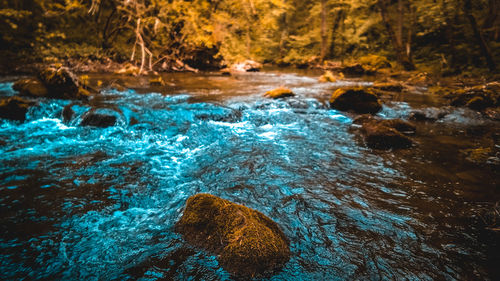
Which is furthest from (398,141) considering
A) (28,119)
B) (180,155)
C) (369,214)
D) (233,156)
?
(28,119)

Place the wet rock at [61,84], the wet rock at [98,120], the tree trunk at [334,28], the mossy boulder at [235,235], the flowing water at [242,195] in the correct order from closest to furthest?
1. the mossy boulder at [235,235]
2. the flowing water at [242,195]
3. the wet rock at [98,120]
4. the wet rock at [61,84]
5. the tree trunk at [334,28]

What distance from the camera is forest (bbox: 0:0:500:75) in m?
8.01

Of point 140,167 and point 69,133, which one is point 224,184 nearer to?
point 140,167

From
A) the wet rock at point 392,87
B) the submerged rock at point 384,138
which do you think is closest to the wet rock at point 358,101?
the submerged rock at point 384,138

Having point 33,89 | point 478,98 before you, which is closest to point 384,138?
point 478,98

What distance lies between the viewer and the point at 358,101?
8.44m

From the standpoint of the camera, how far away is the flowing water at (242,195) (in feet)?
8.05

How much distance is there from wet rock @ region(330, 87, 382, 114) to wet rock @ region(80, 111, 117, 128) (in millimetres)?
7120

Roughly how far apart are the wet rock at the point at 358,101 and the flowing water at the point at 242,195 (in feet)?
5.53

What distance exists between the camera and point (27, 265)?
7.81 feet

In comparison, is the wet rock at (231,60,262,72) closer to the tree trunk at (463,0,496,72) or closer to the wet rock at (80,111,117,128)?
the tree trunk at (463,0,496,72)

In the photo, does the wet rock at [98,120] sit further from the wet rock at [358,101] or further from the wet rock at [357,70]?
the wet rock at [357,70]

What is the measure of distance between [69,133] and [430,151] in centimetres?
837

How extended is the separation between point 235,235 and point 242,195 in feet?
4.10
